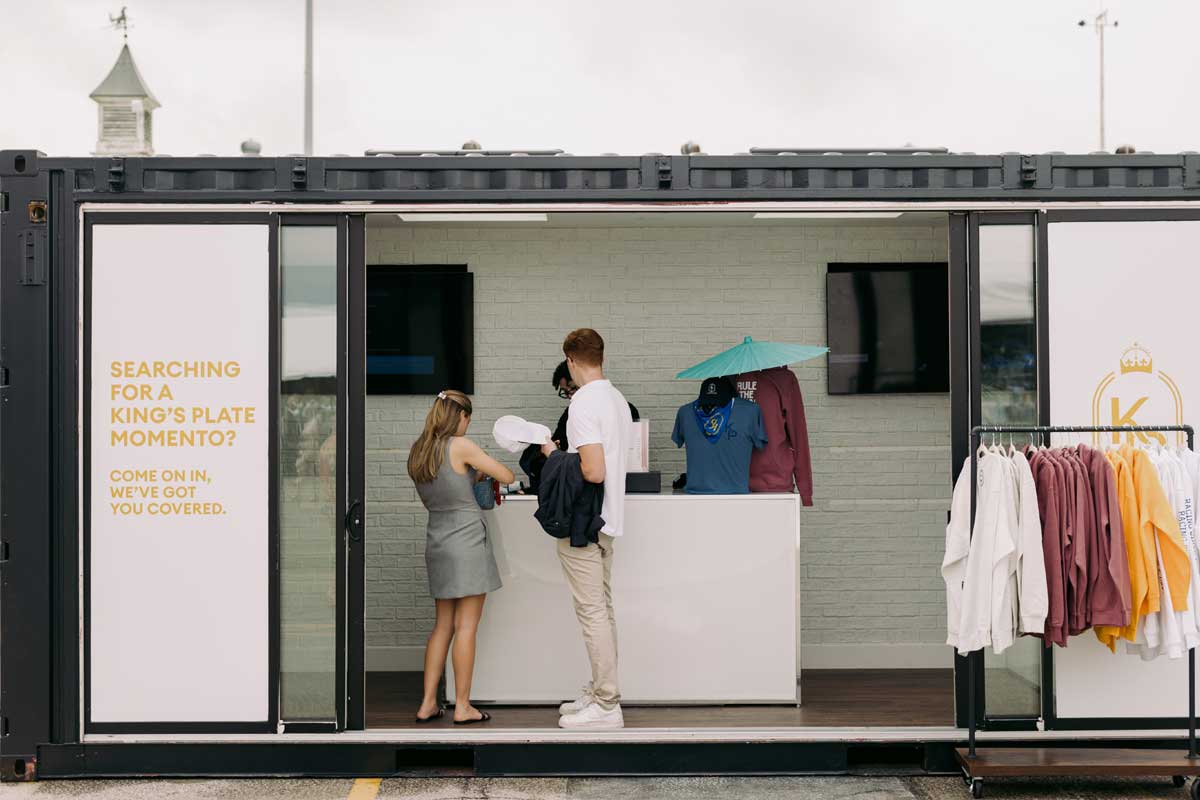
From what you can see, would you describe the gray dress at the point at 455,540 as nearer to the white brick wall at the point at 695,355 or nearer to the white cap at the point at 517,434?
the white cap at the point at 517,434

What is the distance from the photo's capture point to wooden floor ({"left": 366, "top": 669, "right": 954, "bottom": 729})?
16.6 ft

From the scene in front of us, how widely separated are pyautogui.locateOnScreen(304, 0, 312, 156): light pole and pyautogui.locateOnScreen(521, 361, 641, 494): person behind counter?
11197 mm

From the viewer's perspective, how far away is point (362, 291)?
15.6 ft

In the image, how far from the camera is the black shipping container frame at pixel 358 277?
464 centimetres

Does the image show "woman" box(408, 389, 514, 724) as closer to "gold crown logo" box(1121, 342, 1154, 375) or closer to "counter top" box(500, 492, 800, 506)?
"counter top" box(500, 492, 800, 506)

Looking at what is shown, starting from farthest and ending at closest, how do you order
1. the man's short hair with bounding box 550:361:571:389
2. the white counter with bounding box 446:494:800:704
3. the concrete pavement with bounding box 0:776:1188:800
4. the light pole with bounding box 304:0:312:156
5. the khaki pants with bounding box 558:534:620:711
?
the light pole with bounding box 304:0:312:156, the man's short hair with bounding box 550:361:571:389, the white counter with bounding box 446:494:800:704, the khaki pants with bounding box 558:534:620:711, the concrete pavement with bounding box 0:776:1188:800

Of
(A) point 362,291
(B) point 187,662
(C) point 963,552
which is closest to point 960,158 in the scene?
(C) point 963,552

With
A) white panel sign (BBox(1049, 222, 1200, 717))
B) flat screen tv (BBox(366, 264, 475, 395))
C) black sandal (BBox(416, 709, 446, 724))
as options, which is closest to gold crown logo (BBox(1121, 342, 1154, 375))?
white panel sign (BBox(1049, 222, 1200, 717))

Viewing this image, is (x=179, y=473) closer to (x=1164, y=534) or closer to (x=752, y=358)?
(x=752, y=358)

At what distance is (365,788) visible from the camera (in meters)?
4.57

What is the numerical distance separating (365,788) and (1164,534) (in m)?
3.39

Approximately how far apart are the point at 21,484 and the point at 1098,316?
463 cm

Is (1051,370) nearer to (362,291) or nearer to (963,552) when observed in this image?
(963,552)

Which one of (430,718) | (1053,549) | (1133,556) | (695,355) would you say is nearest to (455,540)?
(430,718)
